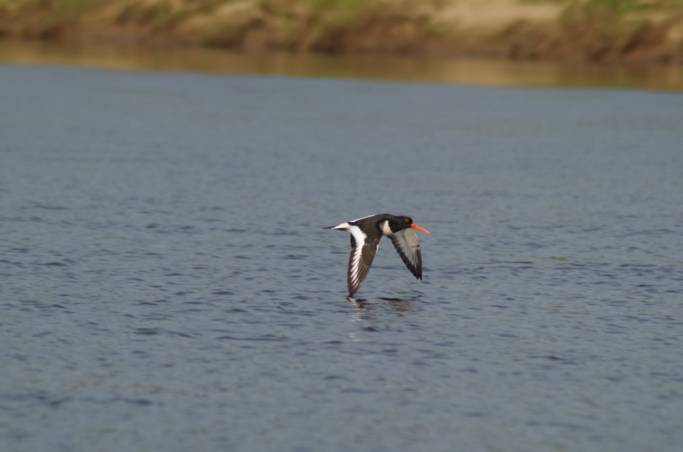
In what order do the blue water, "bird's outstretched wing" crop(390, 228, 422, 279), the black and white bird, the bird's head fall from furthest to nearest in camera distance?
"bird's outstretched wing" crop(390, 228, 422, 279)
the bird's head
the black and white bird
the blue water

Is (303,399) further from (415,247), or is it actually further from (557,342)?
(415,247)

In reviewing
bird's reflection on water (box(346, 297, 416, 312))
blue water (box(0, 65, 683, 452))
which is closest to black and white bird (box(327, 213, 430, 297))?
bird's reflection on water (box(346, 297, 416, 312))

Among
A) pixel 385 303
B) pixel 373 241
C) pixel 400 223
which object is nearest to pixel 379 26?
pixel 400 223

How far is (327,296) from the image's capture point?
2447 cm

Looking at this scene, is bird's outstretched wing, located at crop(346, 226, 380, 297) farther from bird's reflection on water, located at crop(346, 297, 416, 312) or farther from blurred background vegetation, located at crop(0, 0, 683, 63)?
blurred background vegetation, located at crop(0, 0, 683, 63)

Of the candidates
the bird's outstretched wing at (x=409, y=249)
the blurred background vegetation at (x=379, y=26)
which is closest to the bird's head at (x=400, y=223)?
the bird's outstretched wing at (x=409, y=249)

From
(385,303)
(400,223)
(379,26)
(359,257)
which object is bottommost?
(385,303)

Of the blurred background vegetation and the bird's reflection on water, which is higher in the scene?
the blurred background vegetation

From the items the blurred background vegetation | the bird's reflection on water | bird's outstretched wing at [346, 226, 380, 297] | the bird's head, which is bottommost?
the bird's reflection on water

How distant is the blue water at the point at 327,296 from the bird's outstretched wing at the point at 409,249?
720 millimetres

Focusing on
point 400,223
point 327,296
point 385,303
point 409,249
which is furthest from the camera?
point 409,249

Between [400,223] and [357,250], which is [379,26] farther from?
[357,250]

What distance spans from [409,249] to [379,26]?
273 ft

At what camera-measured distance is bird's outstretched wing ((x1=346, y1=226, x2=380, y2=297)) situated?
932 inches
